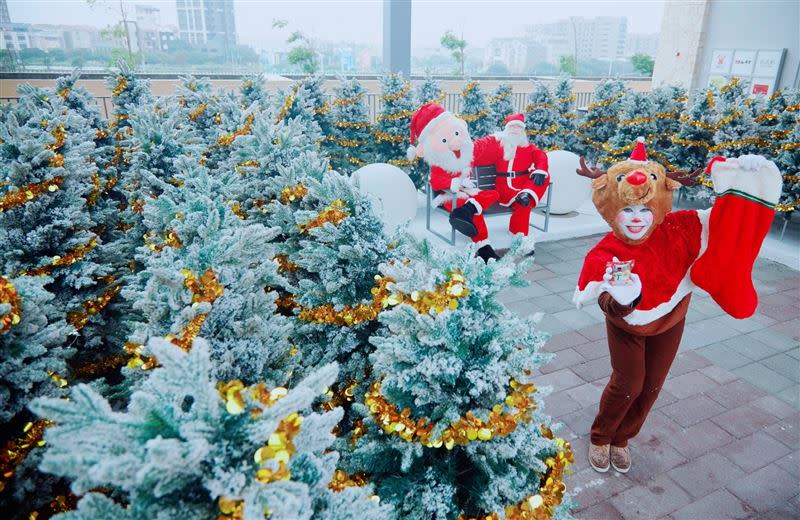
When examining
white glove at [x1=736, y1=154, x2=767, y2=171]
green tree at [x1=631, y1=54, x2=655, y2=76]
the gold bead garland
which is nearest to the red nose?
white glove at [x1=736, y1=154, x2=767, y2=171]

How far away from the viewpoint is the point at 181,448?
1.16 metres

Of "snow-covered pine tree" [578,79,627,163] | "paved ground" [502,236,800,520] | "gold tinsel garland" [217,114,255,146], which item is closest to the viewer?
"paved ground" [502,236,800,520]

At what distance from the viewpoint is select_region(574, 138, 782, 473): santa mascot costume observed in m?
2.96

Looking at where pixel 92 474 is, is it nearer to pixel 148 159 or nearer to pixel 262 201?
pixel 262 201

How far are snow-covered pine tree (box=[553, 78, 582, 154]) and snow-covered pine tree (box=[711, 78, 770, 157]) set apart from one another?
113 inches

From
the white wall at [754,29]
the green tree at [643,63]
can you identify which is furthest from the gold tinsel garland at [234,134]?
the green tree at [643,63]

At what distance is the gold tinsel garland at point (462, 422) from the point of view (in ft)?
6.47

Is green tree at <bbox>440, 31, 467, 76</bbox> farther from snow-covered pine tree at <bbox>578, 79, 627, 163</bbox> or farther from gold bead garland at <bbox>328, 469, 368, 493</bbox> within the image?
gold bead garland at <bbox>328, 469, 368, 493</bbox>

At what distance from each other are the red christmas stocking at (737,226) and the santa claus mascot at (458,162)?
3.70 metres

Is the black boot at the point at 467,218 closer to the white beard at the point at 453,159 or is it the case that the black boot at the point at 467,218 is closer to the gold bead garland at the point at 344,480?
the white beard at the point at 453,159

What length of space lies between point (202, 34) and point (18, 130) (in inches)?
1519

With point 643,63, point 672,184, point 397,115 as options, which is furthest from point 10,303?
point 643,63

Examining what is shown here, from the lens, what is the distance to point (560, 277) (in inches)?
274

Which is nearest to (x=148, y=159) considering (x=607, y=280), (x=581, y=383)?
(x=607, y=280)
